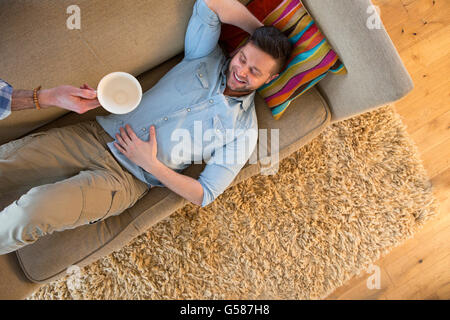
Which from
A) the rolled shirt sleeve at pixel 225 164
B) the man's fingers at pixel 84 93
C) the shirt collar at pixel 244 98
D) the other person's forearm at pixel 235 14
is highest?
the man's fingers at pixel 84 93

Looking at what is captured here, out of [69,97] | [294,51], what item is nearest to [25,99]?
[69,97]

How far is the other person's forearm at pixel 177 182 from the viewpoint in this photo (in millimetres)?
1407

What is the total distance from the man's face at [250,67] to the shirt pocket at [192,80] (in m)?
0.14

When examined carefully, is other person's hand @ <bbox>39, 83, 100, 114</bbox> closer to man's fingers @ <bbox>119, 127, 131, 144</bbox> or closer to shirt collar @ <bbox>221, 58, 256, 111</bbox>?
man's fingers @ <bbox>119, 127, 131, 144</bbox>

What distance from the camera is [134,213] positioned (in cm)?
152

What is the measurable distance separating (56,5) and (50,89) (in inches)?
14.2

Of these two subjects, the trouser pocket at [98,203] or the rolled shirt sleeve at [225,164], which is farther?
the rolled shirt sleeve at [225,164]

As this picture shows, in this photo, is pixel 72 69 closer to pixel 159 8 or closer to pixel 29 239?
pixel 159 8

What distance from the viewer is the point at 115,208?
138cm

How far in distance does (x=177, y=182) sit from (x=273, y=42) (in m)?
0.76

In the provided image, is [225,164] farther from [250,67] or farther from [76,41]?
[76,41]

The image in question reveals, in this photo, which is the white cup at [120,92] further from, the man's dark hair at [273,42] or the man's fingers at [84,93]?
the man's dark hair at [273,42]

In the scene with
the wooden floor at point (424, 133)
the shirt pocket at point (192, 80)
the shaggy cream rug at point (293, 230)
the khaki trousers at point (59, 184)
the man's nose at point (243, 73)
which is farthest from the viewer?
the wooden floor at point (424, 133)

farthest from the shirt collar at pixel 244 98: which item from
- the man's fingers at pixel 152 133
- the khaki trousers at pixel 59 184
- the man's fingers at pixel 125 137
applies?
the khaki trousers at pixel 59 184
